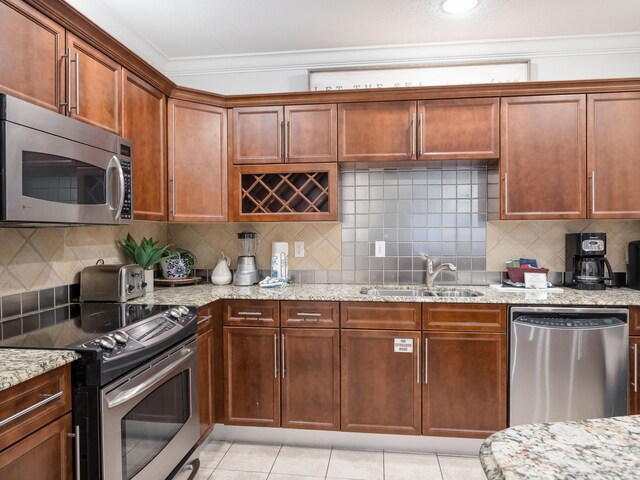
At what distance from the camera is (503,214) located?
2639 mm

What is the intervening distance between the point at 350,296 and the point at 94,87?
1.75m

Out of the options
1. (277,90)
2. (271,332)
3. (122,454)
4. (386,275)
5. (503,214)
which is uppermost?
(277,90)

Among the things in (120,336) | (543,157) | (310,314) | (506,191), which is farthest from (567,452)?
(543,157)

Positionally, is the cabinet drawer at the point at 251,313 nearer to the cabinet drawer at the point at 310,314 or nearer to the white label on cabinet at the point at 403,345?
the cabinet drawer at the point at 310,314

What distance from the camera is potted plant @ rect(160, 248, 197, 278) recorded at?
9.62 feet

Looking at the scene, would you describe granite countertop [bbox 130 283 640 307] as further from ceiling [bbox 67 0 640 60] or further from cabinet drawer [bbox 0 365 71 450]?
ceiling [bbox 67 0 640 60]

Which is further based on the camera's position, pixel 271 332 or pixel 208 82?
pixel 208 82

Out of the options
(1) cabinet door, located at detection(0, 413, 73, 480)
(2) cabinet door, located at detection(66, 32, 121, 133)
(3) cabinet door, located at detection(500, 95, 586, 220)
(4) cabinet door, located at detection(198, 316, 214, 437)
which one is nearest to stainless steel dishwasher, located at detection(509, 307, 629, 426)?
(3) cabinet door, located at detection(500, 95, 586, 220)

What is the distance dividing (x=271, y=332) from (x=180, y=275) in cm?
89

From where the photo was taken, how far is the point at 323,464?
2350 mm

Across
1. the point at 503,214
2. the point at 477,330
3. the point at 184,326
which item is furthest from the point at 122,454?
the point at 503,214

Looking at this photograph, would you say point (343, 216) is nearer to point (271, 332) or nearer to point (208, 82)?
point (271, 332)

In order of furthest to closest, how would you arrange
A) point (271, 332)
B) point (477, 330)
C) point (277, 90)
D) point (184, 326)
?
point (277, 90)
point (271, 332)
point (477, 330)
point (184, 326)

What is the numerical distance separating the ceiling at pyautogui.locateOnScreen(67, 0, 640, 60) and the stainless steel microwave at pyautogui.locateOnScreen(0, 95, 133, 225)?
1.00 metres
